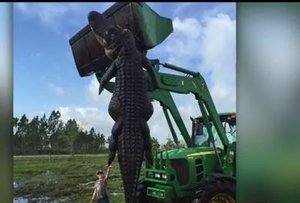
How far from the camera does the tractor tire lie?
3455 millimetres

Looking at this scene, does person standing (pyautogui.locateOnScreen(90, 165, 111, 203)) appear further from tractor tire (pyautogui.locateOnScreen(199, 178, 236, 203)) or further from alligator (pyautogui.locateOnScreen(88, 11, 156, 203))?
tractor tire (pyautogui.locateOnScreen(199, 178, 236, 203))

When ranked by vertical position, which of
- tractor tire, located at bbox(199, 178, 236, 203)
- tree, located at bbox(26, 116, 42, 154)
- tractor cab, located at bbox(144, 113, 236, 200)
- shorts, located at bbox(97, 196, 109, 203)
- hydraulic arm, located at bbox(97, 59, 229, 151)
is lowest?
shorts, located at bbox(97, 196, 109, 203)

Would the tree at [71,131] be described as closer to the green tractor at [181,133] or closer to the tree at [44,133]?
the tree at [44,133]

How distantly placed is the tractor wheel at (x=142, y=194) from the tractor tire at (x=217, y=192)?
0.39 metres

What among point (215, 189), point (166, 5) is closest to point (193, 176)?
point (215, 189)

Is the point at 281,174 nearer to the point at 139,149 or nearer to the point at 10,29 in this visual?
the point at 139,149

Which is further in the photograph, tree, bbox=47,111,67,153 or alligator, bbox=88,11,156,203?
alligator, bbox=88,11,156,203

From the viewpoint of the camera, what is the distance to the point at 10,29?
3273mm

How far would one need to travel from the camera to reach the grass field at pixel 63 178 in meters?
3.39

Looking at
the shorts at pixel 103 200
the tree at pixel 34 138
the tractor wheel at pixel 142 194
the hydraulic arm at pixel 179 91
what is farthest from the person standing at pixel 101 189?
the hydraulic arm at pixel 179 91

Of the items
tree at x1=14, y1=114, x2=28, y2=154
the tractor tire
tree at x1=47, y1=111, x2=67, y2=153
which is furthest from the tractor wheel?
tree at x1=14, y1=114, x2=28, y2=154

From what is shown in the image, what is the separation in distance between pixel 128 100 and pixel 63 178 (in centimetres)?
73

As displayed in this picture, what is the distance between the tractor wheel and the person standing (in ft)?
0.79

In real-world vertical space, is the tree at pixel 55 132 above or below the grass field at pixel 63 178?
above
